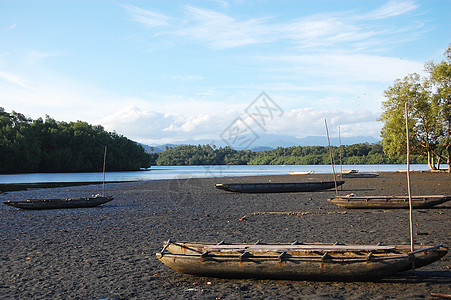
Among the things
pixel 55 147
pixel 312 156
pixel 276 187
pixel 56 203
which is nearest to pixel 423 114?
pixel 276 187

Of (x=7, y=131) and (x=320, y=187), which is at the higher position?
(x=7, y=131)

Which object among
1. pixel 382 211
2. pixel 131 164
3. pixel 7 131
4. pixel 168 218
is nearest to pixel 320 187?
pixel 382 211

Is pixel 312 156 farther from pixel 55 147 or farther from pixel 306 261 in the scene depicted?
pixel 306 261

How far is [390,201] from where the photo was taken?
737 inches

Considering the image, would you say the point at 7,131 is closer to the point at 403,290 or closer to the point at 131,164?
the point at 131,164

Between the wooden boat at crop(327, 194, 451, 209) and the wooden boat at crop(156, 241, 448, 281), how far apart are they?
37.0 feet

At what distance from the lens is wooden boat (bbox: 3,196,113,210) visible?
2144cm

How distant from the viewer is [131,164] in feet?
418

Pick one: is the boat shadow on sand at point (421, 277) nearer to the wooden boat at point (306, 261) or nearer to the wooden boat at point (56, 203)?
the wooden boat at point (306, 261)

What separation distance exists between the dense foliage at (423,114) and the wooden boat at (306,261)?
51725 mm

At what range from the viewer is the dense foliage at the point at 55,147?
8889 cm

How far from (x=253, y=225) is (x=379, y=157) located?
135 m

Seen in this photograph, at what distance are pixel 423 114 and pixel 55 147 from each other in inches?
3369

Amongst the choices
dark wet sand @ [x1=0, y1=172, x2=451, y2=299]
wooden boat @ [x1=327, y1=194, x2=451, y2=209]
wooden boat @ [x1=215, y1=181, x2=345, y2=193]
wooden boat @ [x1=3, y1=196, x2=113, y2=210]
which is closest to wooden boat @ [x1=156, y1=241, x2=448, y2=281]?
dark wet sand @ [x1=0, y1=172, x2=451, y2=299]
